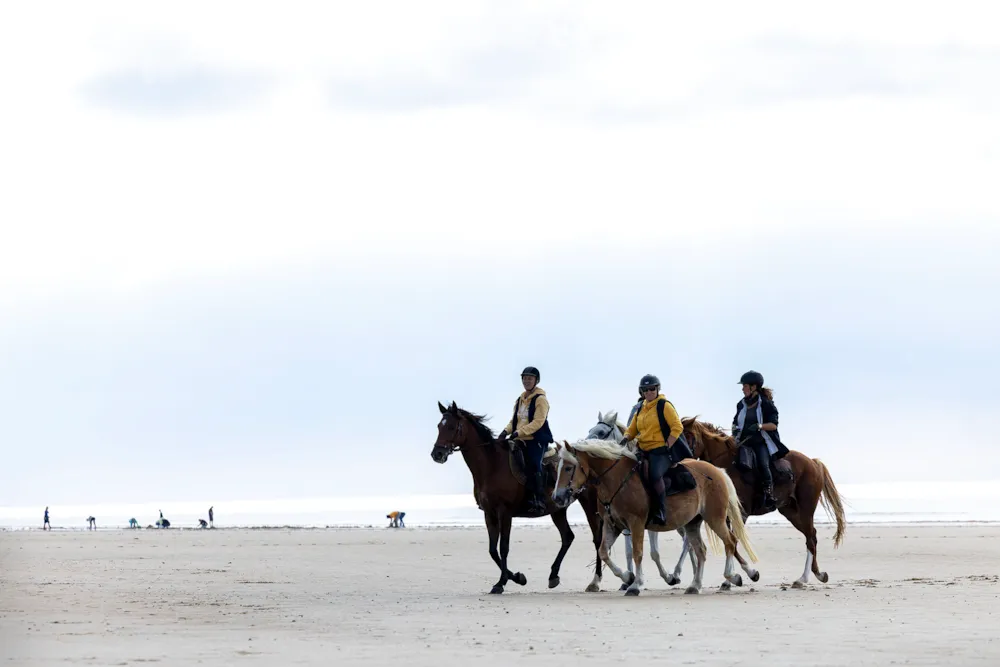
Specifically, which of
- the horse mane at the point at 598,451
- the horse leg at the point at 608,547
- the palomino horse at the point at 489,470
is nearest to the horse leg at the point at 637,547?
the horse leg at the point at 608,547

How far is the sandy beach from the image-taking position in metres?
9.84

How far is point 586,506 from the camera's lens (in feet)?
53.7

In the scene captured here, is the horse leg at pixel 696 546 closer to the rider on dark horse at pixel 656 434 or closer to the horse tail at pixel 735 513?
the horse tail at pixel 735 513

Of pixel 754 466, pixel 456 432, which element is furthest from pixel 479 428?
pixel 754 466

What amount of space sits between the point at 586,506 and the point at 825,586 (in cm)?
307

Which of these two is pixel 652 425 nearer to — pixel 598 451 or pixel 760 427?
pixel 598 451

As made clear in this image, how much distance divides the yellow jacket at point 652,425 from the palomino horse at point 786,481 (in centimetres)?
146

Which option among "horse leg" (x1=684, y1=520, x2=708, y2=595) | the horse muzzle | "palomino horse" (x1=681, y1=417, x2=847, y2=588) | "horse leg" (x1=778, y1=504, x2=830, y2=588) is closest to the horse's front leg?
the horse muzzle

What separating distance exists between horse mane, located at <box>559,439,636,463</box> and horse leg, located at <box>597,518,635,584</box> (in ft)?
2.65

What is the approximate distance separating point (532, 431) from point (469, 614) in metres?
3.58

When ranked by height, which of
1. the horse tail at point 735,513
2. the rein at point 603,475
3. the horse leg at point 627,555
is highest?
the rein at point 603,475

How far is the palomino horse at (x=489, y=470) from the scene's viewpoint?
16078 mm

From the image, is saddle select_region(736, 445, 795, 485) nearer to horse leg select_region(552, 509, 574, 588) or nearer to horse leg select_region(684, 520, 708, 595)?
horse leg select_region(684, 520, 708, 595)

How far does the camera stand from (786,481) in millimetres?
16828
